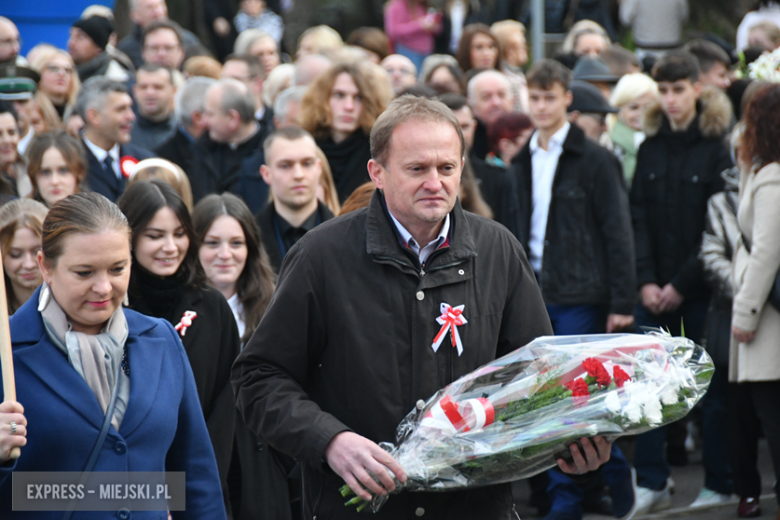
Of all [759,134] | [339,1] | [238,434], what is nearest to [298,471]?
[238,434]

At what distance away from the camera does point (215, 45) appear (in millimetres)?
13781

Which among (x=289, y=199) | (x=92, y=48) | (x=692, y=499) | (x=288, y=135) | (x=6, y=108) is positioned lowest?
(x=692, y=499)

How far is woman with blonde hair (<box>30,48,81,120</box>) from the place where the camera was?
929cm

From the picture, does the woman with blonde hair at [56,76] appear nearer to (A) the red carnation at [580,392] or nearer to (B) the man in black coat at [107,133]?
(B) the man in black coat at [107,133]

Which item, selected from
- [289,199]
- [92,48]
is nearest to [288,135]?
[289,199]

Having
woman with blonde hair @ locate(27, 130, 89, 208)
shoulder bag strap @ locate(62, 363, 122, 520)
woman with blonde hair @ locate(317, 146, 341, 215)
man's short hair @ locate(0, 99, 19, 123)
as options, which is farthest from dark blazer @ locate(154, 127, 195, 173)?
shoulder bag strap @ locate(62, 363, 122, 520)

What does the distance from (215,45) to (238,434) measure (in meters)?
9.95

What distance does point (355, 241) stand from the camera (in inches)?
128

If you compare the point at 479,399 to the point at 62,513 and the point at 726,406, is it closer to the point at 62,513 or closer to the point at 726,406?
the point at 62,513

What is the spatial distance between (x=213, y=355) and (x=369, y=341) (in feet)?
5.18

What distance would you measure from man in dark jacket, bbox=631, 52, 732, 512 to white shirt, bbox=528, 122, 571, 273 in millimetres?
888

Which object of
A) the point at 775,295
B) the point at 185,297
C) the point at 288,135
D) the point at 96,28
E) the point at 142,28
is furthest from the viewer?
the point at 142,28

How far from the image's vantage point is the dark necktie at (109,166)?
24.2ft

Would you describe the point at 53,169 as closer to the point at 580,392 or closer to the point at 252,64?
the point at 252,64
